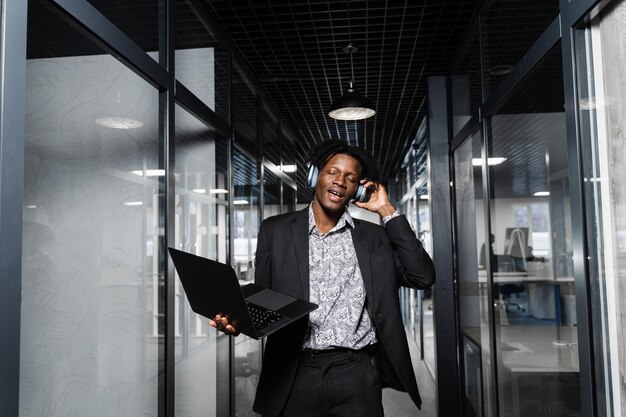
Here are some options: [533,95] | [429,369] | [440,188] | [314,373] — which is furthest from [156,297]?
[429,369]

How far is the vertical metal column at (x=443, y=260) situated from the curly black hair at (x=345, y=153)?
79.8 inches

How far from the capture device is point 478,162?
126 inches

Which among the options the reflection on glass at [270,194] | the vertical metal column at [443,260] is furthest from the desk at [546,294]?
the reflection on glass at [270,194]

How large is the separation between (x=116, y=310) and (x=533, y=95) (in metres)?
1.87

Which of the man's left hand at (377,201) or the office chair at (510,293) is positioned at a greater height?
the man's left hand at (377,201)

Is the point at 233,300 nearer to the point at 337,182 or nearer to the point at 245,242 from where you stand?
the point at 337,182

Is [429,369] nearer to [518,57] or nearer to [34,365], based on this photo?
[518,57]

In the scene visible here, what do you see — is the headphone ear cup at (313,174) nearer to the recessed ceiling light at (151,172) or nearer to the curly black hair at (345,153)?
the curly black hair at (345,153)

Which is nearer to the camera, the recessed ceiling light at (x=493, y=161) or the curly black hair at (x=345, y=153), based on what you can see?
the curly black hair at (x=345, y=153)

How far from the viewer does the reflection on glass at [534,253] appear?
1937mm

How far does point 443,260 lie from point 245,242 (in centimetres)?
163

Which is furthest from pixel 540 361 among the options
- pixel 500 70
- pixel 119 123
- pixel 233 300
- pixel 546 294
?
pixel 119 123

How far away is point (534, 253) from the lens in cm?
236

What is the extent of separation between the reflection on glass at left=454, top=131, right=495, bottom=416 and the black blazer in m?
0.99
